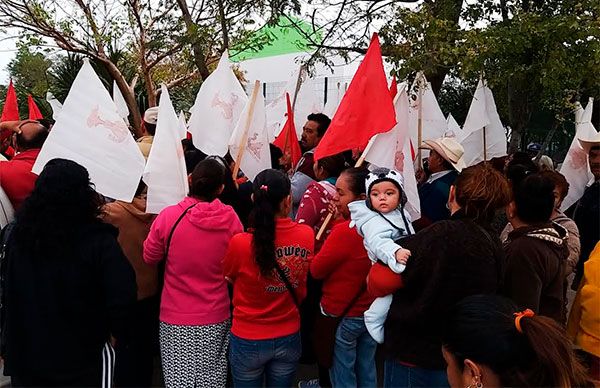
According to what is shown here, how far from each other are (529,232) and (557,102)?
4.22 meters

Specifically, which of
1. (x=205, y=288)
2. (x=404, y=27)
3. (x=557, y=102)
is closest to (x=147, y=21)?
→ (x=404, y=27)

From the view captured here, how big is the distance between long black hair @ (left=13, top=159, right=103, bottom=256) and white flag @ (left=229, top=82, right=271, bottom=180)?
236 cm

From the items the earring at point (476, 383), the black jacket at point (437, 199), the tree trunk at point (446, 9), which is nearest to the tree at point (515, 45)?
the tree trunk at point (446, 9)

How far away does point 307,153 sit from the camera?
4.99 metres

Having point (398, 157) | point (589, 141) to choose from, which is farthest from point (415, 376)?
point (589, 141)

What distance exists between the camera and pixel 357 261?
121 inches

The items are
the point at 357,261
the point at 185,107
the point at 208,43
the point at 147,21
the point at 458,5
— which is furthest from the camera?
the point at 185,107

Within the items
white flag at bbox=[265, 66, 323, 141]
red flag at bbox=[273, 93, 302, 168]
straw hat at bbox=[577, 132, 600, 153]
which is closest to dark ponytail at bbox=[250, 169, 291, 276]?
red flag at bbox=[273, 93, 302, 168]

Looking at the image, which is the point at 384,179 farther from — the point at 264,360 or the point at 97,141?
the point at 97,141

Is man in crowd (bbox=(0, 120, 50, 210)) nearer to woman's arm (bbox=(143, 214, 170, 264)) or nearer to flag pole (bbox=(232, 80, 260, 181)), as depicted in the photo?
woman's arm (bbox=(143, 214, 170, 264))

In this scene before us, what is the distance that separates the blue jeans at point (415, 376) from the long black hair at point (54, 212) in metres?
1.53

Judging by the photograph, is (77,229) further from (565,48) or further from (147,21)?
(147,21)

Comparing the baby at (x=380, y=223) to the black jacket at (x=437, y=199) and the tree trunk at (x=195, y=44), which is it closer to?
the black jacket at (x=437, y=199)

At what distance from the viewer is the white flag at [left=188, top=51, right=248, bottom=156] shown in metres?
4.91
